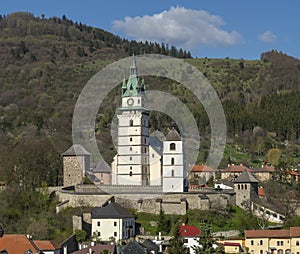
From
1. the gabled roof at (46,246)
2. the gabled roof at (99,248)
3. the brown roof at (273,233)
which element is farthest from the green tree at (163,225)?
the gabled roof at (46,246)

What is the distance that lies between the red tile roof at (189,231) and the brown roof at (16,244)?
1124 centimetres

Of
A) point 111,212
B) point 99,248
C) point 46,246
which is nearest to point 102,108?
point 111,212

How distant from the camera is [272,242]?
57812 millimetres

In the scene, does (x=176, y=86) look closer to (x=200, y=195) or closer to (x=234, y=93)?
(x=234, y=93)

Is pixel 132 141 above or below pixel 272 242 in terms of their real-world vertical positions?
above

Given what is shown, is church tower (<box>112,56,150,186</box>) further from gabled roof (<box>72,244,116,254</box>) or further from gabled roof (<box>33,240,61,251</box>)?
gabled roof (<box>33,240,61,251</box>)

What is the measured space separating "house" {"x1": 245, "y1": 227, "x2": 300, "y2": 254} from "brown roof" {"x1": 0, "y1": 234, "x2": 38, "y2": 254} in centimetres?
1622

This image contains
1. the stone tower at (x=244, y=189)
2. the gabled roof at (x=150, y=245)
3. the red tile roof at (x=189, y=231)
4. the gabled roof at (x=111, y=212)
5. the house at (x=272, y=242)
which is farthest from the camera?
the stone tower at (x=244, y=189)

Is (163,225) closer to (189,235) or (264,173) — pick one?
(189,235)

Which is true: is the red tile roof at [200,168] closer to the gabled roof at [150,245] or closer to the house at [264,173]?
the house at [264,173]

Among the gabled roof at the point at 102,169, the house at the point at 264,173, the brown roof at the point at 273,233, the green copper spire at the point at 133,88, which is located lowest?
the brown roof at the point at 273,233

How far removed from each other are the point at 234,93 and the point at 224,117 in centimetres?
3747

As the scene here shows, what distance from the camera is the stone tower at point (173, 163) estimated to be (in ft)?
217

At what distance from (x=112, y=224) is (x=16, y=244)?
30.2 feet
